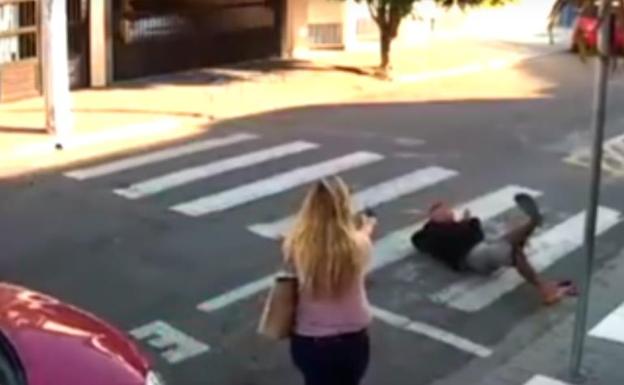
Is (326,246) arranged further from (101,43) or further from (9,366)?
(101,43)

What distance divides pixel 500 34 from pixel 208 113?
13992 millimetres

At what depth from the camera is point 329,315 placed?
6.08 metres

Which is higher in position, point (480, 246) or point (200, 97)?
point (200, 97)

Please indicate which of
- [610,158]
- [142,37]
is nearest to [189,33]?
[142,37]

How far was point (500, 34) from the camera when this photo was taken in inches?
1187

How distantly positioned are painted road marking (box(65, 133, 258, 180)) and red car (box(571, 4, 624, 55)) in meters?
8.14

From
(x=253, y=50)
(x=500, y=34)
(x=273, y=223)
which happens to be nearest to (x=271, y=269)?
(x=273, y=223)

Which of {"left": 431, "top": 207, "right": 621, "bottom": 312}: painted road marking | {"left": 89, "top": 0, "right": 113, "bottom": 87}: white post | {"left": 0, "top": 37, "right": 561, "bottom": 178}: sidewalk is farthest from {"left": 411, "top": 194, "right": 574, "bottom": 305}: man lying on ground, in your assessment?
{"left": 89, "top": 0, "right": 113, "bottom": 87}: white post

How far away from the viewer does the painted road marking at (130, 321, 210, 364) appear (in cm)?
848

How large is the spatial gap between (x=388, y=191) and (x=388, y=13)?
9020 millimetres

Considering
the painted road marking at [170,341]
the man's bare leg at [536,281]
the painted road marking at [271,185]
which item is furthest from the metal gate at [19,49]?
the man's bare leg at [536,281]

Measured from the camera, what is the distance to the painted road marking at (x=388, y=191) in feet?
38.7

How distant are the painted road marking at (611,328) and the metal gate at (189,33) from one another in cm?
1301

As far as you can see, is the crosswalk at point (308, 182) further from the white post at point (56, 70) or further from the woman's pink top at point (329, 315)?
the woman's pink top at point (329, 315)
